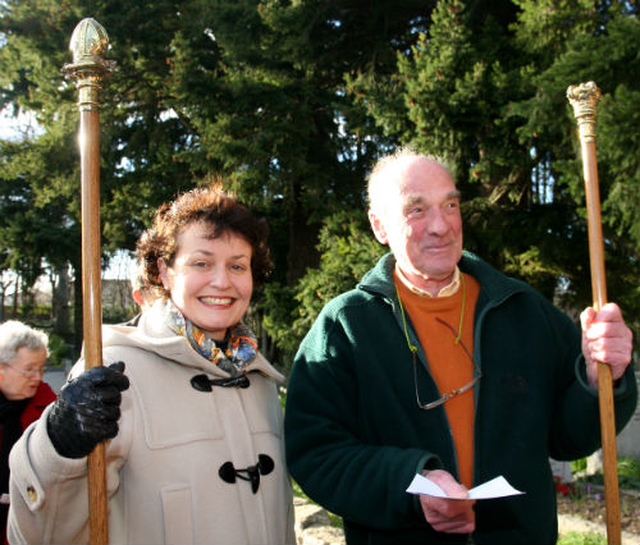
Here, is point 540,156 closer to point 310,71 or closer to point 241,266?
point 310,71

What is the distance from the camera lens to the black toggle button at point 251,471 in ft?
6.40

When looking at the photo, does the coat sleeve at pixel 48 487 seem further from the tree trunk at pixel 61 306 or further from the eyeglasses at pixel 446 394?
the tree trunk at pixel 61 306

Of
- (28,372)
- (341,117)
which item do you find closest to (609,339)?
(28,372)

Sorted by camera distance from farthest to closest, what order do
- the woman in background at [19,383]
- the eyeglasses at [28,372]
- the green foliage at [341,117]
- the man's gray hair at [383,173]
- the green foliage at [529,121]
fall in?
the green foliage at [341,117]
the green foliage at [529,121]
the eyeglasses at [28,372]
the woman in background at [19,383]
the man's gray hair at [383,173]

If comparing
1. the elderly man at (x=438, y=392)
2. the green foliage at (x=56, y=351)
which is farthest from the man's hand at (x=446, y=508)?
the green foliage at (x=56, y=351)

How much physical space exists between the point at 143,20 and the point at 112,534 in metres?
12.0

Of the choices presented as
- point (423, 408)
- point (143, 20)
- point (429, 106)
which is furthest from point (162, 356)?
point (143, 20)

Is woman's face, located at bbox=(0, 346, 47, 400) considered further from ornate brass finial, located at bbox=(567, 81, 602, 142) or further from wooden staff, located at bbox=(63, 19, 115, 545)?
ornate brass finial, located at bbox=(567, 81, 602, 142)

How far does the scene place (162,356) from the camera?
2002 millimetres

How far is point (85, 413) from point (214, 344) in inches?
25.5

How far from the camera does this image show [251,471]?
2004mm

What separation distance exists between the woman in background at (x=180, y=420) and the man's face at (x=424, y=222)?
1.72 feet

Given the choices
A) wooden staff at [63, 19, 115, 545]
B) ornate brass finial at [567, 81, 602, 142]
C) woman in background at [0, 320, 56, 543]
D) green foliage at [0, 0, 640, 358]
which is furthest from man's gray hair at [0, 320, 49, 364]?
green foliage at [0, 0, 640, 358]

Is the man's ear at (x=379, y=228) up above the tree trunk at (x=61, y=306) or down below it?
below
